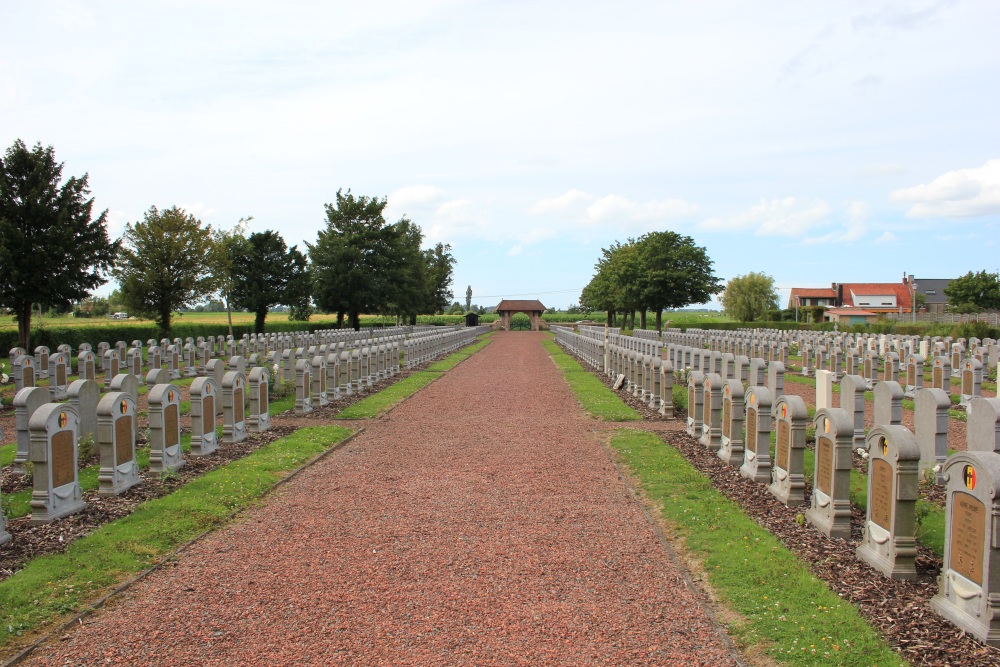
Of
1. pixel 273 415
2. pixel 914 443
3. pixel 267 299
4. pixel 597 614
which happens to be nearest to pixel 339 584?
pixel 597 614

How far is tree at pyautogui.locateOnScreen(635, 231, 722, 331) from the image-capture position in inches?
1957

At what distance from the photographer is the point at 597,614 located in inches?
198

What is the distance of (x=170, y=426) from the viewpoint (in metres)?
9.56

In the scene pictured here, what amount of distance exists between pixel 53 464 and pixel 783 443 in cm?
765

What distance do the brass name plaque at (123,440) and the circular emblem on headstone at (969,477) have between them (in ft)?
26.8

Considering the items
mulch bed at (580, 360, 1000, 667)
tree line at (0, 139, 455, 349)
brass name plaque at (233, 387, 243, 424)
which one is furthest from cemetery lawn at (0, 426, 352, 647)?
tree line at (0, 139, 455, 349)

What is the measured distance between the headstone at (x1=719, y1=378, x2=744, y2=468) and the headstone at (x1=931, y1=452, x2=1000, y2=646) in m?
4.89

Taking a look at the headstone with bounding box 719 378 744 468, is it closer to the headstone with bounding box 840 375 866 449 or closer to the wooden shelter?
the headstone with bounding box 840 375 866 449

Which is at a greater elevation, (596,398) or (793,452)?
(793,452)

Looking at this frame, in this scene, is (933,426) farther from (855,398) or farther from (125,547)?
(125,547)

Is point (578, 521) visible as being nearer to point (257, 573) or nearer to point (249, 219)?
point (257, 573)

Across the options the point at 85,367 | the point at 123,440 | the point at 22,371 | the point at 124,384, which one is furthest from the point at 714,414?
the point at 85,367

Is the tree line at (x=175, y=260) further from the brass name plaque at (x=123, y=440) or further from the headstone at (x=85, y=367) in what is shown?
the brass name plaque at (x=123, y=440)

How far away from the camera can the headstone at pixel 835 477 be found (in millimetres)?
6664
